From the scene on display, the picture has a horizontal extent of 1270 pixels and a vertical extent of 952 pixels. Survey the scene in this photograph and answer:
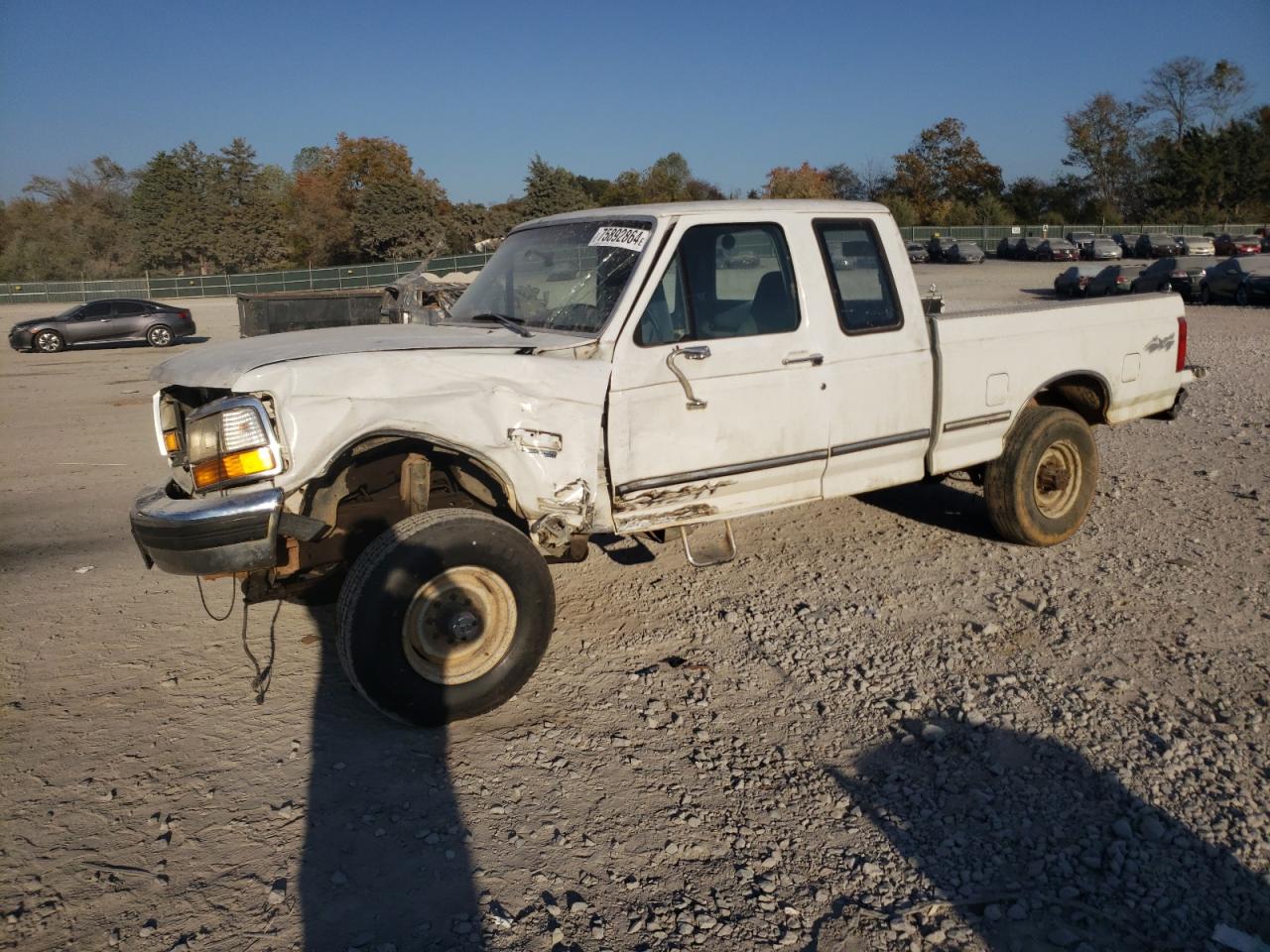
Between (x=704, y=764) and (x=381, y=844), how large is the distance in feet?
4.16

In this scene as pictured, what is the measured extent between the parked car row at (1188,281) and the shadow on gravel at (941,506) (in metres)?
19.5

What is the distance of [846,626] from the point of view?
5051 millimetres

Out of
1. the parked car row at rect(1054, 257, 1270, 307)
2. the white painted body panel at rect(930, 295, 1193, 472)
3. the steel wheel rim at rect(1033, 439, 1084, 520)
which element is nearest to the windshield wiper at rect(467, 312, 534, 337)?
the white painted body panel at rect(930, 295, 1193, 472)

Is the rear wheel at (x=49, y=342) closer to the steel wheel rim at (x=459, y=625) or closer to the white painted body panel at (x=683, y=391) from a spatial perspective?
the white painted body panel at (x=683, y=391)

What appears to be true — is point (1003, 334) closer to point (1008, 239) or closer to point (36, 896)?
point (36, 896)

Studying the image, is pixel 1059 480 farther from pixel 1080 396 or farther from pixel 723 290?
pixel 723 290

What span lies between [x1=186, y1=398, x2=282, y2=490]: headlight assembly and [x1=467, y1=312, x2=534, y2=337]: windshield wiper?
4.56ft

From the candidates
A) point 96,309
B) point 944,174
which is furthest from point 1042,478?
point 944,174

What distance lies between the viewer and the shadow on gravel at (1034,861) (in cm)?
285

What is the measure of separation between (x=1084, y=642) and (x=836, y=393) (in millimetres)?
1753

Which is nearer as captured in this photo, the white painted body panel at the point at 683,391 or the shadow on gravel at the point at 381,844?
the shadow on gravel at the point at 381,844

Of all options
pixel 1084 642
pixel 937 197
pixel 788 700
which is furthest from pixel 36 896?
pixel 937 197

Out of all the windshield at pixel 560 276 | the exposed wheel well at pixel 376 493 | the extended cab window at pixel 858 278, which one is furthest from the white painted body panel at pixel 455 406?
the extended cab window at pixel 858 278

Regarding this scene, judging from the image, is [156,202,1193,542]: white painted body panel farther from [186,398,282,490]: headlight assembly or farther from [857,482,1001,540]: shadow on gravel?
[857,482,1001,540]: shadow on gravel
